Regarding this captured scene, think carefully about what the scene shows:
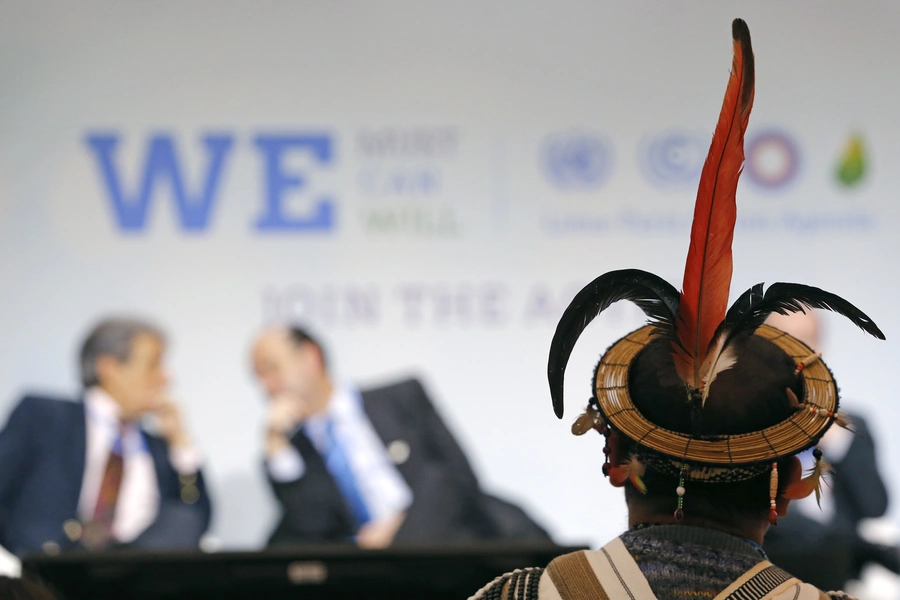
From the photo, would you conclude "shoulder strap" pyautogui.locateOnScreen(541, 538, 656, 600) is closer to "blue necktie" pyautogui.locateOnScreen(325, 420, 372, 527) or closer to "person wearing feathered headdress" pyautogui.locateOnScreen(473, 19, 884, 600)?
"person wearing feathered headdress" pyautogui.locateOnScreen(473, 19, 884, 600)

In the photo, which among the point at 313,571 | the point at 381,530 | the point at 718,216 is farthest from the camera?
the point at 381,530

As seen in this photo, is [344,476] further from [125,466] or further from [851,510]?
[851,510]

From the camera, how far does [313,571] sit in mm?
1633

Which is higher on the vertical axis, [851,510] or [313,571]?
Answer: [313,571]

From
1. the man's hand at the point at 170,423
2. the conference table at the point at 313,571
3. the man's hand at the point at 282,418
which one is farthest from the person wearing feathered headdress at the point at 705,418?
the man's hand at the point at 170,423

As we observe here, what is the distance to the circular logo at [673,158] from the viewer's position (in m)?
3.61

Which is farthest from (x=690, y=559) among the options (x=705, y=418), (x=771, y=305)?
(x=771, y=305)

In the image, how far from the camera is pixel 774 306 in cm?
107

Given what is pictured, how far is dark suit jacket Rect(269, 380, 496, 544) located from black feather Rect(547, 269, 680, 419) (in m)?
2.53

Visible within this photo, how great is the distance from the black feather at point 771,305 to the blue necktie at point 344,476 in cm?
267

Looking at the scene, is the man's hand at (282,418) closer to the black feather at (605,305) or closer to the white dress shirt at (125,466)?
the white dress shirt at (125,466)

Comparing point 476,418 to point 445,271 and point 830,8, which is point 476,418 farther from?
point 830,8

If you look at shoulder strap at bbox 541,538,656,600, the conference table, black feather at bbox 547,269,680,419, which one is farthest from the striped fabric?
the conference table

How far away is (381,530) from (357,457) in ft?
0.90
